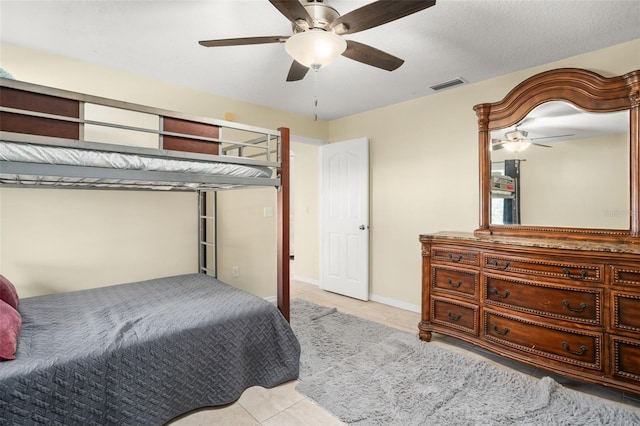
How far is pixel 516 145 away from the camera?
2.88 m

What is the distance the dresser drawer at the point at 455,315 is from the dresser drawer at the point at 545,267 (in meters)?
0.40

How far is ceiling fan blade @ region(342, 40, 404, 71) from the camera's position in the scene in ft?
6.17

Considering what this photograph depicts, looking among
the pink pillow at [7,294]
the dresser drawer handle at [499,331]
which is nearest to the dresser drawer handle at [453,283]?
the dresser drawer handle at [499,331]

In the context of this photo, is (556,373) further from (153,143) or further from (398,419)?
(153,143)

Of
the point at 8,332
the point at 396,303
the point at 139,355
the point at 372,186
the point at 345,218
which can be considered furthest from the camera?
the point at 345,218

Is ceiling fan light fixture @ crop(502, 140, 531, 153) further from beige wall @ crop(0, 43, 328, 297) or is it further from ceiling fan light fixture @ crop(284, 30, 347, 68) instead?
beige wall @ crop(0, 43, 328, 297)

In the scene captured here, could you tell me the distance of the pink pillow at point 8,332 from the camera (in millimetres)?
1389

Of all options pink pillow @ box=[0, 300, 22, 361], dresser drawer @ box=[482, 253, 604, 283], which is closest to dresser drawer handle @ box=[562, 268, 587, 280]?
dresser drawer @ box=[482, 253, 604, 283]

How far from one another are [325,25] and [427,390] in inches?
93.2

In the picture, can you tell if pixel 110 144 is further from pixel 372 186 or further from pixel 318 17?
pixel 372 186

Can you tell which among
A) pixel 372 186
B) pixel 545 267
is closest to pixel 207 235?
pixel 372 186

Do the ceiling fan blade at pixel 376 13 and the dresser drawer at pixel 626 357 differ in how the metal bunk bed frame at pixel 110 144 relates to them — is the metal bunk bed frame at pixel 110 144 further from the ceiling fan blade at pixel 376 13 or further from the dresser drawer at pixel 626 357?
the dresser drawer at pixel 626 357

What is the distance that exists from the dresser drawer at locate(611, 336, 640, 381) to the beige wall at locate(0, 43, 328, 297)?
3.26 m

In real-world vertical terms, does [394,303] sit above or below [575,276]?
below
